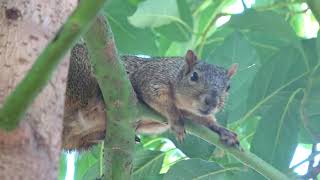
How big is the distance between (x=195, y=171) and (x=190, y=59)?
632mm

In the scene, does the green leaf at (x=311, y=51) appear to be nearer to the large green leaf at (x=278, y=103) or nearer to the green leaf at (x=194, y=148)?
the large green leaf at (x=278, y=103)

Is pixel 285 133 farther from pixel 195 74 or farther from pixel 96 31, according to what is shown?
pixel 96 31

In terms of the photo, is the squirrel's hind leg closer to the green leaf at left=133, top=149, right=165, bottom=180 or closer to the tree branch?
the green leaf at left=133, top=149, right=165, bottom=180

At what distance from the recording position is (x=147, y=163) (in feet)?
6.78

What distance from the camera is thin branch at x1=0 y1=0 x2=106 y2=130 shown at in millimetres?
647

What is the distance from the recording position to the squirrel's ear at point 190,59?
2.34m

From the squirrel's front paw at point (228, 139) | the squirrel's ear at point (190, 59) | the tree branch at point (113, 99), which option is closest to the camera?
the tree branch at point (113, 99)

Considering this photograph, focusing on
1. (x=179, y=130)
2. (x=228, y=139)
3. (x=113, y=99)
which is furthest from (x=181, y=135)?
(x=113, y=99)

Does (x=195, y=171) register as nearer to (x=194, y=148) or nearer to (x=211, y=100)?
(x=194, y=148)

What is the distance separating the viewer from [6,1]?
34.1 inches

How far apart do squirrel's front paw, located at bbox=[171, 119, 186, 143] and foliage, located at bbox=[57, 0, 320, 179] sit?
0.06m

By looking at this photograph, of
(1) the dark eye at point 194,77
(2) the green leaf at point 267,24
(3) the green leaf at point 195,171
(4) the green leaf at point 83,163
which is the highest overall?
(2) the green leaf at point 267,24

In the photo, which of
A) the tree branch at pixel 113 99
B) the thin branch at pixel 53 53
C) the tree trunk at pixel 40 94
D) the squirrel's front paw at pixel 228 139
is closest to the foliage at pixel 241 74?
the squirrel's front paw at pixel 228 139

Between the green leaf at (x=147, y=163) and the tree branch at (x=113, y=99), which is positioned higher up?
the tree branch at (x=113, y=99)
